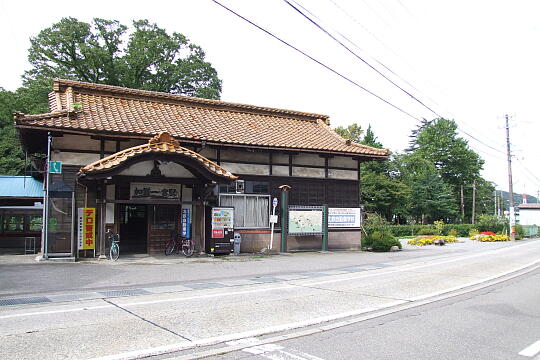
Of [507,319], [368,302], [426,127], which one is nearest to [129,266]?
[368,302]

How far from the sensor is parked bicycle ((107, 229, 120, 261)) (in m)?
14.7

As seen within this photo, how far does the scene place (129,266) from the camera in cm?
1358

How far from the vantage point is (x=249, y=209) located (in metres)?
18.4

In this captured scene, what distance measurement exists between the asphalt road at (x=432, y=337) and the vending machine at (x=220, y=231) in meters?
9.61

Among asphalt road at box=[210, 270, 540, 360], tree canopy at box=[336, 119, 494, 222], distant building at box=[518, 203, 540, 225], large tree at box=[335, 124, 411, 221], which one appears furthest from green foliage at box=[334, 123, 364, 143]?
asphalt road at box=[210, 270, 540, 360]

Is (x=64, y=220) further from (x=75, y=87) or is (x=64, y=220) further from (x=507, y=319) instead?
(x=507, y=319)

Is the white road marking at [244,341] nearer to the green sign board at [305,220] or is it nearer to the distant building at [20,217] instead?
the green sign board at [305,220]

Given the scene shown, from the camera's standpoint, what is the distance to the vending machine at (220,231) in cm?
1648

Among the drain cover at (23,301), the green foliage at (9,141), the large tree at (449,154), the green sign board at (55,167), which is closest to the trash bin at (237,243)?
the green sign board at (55,167)

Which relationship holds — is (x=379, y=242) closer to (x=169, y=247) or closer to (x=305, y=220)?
(x=305, y=220)

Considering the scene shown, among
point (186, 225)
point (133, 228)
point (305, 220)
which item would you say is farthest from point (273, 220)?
point (133, 228)

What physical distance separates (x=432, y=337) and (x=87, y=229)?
41.5 ft

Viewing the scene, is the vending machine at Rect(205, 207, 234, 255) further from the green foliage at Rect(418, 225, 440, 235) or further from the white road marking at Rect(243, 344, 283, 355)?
the green foliage at Rect(418, 225, 440, 235)

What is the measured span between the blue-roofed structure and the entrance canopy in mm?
7215
